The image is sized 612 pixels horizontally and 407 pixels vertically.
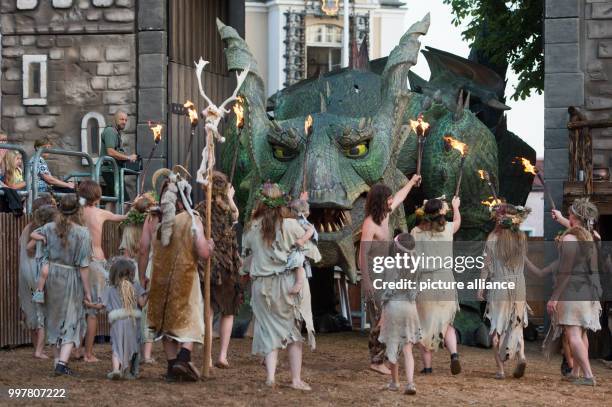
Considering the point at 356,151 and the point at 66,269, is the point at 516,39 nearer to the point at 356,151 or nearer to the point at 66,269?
the point at 356,151

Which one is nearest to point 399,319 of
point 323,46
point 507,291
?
point 507,291

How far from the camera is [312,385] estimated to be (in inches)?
491

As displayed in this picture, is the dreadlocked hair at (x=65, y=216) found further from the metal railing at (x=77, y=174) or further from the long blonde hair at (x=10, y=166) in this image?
the long blonde hair at (x=10, y=166)

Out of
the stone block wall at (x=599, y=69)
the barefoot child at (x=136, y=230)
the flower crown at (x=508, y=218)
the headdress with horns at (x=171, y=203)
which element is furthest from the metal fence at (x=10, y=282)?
the stone block wall at (x=599, y=69)

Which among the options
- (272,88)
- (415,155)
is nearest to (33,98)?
(415,155)

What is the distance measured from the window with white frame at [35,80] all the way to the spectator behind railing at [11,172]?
11.7 ft

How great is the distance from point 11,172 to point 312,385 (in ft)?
14.5

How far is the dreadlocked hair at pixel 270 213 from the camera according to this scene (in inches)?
478

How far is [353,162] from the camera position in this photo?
16.0 metres

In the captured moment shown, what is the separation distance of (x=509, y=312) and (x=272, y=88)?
44.6m

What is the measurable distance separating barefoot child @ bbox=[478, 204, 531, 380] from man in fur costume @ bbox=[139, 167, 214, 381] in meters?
2.79

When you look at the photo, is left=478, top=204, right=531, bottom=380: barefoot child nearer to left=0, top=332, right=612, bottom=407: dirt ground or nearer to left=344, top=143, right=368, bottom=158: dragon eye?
left=0, top=332, right=612, bottom=407: dirt ground

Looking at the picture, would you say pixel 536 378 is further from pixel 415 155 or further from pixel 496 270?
pixel 415 155

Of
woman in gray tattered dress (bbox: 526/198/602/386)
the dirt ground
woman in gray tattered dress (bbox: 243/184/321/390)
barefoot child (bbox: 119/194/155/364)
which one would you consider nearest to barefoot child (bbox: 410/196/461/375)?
the dirt ground
